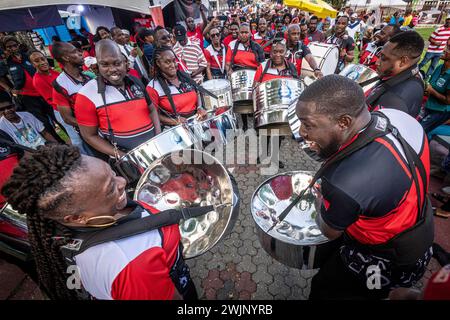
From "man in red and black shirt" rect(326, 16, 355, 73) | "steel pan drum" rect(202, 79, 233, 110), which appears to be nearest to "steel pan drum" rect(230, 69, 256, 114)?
"steel pan drum" rect(202, 79, 233, 110)

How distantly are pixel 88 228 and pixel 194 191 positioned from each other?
2.98 ft

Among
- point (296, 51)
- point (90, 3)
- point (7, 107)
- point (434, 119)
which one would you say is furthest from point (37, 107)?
point (434, 119)

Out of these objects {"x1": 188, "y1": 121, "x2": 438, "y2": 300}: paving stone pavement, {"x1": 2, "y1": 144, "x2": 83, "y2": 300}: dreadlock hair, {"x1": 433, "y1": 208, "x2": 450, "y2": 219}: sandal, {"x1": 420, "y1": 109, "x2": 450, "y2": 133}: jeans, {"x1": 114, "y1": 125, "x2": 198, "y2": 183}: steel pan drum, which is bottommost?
{"x1": 433, "y1": 208, "x2": 450, "y2": 219}: sandal

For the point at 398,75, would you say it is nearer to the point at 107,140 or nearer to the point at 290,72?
the point at 290,72

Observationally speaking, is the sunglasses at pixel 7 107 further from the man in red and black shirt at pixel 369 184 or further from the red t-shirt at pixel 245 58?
the red t-shirt at pixel 245 58

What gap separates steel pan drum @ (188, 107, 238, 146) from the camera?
197 cm

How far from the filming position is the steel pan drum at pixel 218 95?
2699 millimetres

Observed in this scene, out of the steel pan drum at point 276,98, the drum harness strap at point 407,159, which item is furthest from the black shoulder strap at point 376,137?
the steel pan drum at point 276,98

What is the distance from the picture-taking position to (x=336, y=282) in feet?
4.38

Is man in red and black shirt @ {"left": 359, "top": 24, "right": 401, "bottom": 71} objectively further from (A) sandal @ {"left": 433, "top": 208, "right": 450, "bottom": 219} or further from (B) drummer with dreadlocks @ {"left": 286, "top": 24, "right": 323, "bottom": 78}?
(A) sandal @ {"left": 433, "top": 208, "right": 450, "bottom": 219}

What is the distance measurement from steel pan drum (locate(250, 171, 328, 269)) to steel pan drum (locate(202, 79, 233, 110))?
1.28 metres

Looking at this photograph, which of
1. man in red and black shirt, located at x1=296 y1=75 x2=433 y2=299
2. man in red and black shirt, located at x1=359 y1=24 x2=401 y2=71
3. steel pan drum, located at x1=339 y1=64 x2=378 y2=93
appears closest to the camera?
man in red and black shirt, located at x1=296 y1=75 x2=433 y2=299

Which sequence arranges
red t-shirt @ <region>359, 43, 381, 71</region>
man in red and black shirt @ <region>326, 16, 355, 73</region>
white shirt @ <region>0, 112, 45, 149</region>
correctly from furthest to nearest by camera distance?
man in red and black shirt @ <region>326, 16, 355, 73</region>, red t-shirt @ <region>359, 43, 381, 71</region>, white shirt @ <region>0, 112, 45, 149</region>

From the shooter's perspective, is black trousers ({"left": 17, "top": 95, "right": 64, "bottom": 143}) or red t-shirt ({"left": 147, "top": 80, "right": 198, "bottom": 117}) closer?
red t-shirt ({"left": 147, "top": 80, "right": 198, "bottom": 117})
